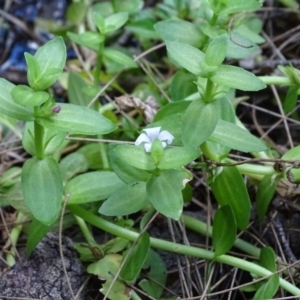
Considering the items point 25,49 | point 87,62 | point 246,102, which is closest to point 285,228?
point 246,102

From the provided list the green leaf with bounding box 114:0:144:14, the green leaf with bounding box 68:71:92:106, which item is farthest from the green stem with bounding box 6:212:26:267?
the green leaf with bounding box 114:0:144:14

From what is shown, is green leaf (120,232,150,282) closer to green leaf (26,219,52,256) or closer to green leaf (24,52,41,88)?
green leaf (26,219,52,256)

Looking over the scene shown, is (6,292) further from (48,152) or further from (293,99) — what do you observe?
(293,99)

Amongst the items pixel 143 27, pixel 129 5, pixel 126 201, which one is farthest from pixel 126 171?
pixel 129 5

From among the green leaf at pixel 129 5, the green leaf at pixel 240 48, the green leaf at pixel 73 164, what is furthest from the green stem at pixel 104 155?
the green leaf at pixel 129 5

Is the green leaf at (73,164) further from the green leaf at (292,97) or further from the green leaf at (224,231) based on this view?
the green leaf at (292,97)
